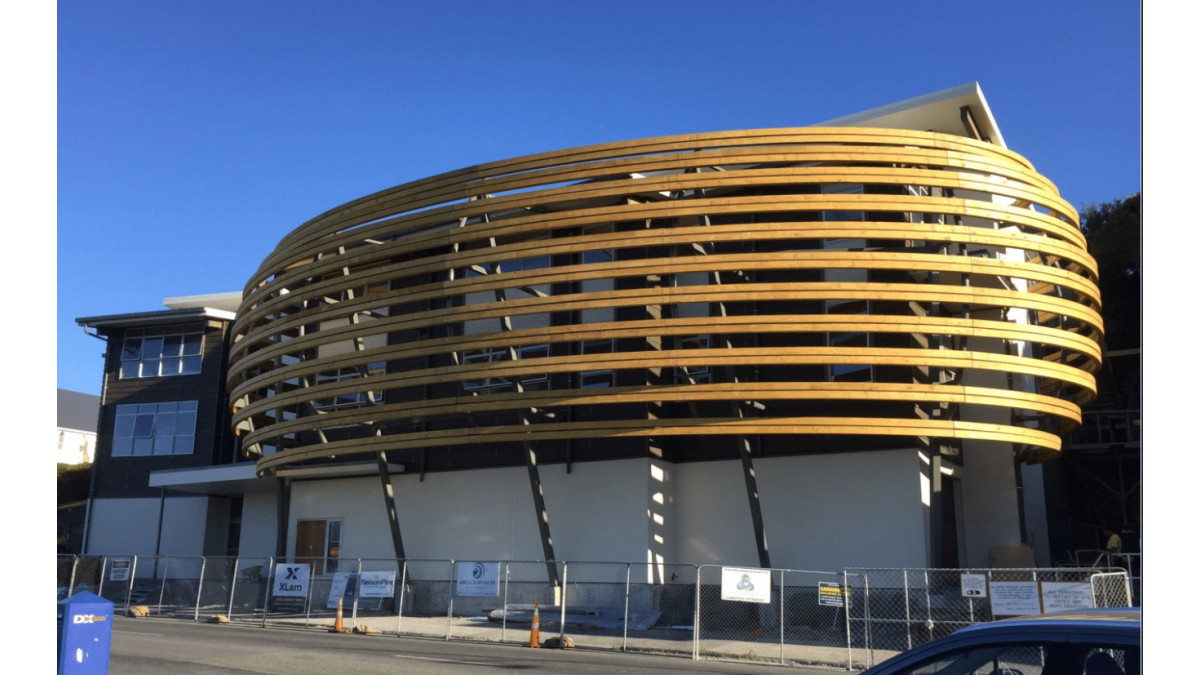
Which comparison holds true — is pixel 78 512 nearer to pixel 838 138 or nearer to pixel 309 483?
pixel 309 483

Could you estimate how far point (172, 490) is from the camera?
45375mm

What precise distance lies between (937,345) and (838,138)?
663cm

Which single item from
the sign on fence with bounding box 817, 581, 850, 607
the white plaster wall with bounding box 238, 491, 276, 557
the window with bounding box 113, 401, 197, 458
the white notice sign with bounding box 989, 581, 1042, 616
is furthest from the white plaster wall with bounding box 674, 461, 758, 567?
the window with bounding box 113, 401, 197, 458


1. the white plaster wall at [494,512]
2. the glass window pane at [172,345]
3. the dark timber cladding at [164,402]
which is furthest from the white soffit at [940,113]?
the glass window pane at [172,345]

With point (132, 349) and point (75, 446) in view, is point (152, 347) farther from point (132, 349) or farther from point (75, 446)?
point (75, 446)

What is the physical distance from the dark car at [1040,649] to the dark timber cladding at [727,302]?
66.2 ft

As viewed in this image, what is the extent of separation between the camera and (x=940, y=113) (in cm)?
3056

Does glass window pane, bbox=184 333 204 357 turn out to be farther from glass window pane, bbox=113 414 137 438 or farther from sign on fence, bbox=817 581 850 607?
sign on fence, bbox=817 581 850 607

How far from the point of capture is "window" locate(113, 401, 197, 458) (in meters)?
45.8

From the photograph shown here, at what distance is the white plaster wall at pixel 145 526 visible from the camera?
147 ft

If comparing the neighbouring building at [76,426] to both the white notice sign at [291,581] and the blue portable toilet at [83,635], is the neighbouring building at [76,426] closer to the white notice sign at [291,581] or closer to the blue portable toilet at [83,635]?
the white notice sign at [291,581]

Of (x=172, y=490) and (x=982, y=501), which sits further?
(x=172, y=490)

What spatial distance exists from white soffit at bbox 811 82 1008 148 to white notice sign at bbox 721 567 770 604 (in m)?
16.3
